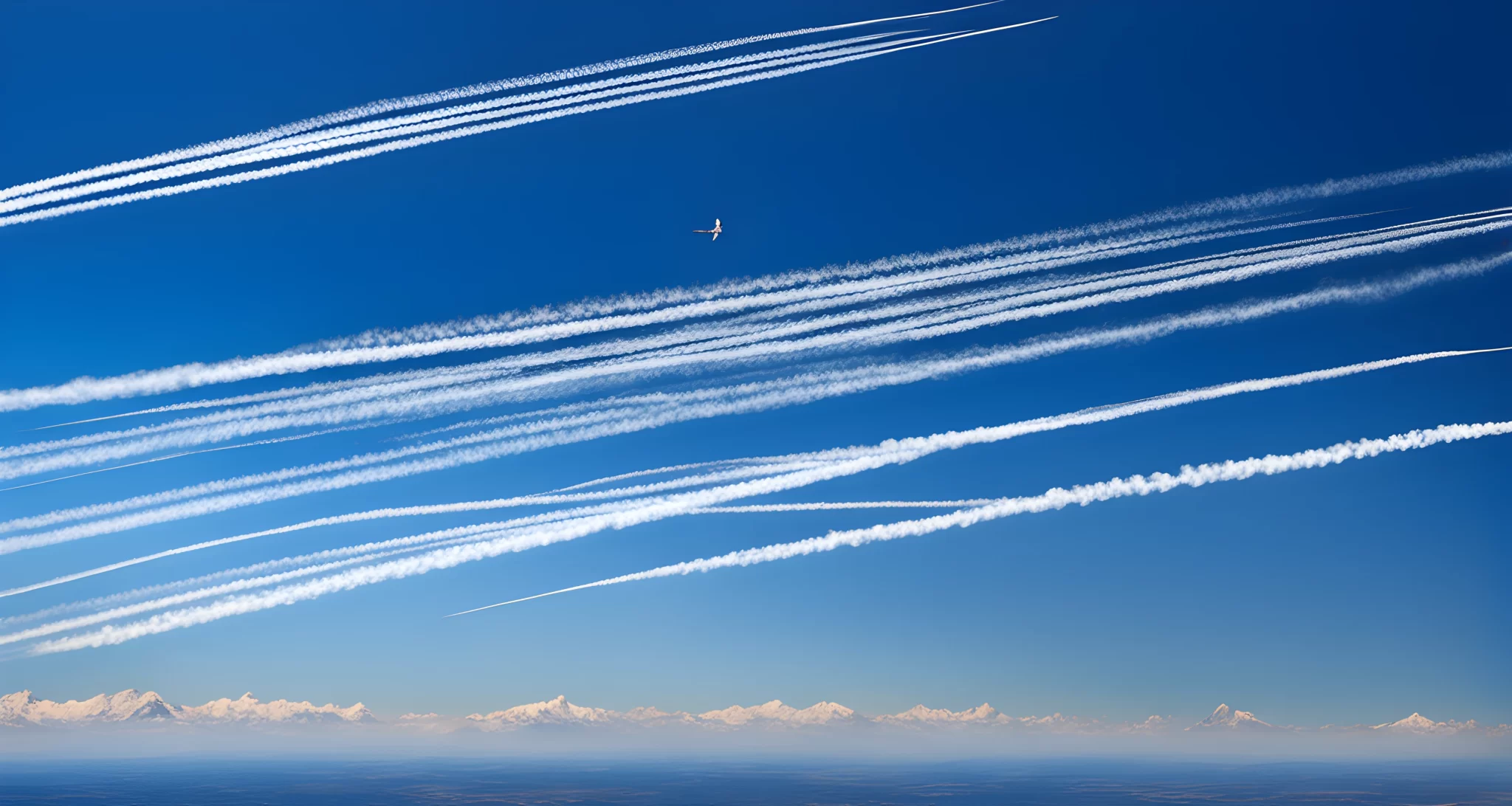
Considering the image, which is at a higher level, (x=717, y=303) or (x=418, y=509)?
(x=717, y=303)

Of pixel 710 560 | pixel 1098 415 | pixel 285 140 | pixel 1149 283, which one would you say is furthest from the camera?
pixel 710 560

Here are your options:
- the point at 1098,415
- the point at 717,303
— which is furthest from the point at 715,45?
the point at 1098,415

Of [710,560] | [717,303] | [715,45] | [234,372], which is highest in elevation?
[715,45]

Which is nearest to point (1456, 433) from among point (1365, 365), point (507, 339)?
point (1365, 365)

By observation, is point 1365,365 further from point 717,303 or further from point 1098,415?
point 717,303

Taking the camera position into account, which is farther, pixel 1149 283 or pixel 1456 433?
pixel 1456 433

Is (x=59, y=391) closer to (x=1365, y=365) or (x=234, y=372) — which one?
(x=234, y=372)

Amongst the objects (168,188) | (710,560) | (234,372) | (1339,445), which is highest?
(168,188)

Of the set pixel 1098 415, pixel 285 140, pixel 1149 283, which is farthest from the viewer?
pixel 1098 415

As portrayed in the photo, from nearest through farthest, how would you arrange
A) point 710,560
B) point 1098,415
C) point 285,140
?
point 285,140 → point 1098,415 → point 710,560
